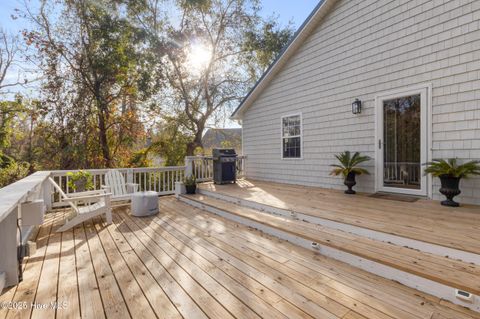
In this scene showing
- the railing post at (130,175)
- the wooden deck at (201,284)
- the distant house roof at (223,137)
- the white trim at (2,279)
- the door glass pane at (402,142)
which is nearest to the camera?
the wooden deck at (201,284)

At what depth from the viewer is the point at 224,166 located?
6695 mm

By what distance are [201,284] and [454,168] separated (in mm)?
4030

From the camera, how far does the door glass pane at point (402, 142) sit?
4.34 meters

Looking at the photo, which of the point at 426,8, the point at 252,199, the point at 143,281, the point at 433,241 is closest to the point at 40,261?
the point at 143,281

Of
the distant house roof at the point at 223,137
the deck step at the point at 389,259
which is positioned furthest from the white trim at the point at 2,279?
the distant house roof at the point at 223,137

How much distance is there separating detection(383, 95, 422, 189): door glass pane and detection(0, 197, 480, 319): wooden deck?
3122 millimetres

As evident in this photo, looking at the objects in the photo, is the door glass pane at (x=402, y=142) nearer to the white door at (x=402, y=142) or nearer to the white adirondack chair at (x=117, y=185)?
the white door at (x=402, y=142)

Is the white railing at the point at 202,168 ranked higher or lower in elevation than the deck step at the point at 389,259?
higher

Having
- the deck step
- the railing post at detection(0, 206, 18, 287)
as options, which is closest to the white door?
the deck step

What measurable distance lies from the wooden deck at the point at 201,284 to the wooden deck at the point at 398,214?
0.78 meters

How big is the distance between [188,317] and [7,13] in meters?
11.5

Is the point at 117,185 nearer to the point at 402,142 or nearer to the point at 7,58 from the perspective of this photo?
the point at 402,142

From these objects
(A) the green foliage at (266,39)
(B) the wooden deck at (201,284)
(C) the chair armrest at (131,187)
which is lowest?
(B) the wooden deck at (201,284)

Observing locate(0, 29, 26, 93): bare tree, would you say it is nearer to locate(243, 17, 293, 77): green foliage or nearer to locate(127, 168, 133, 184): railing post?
locate(127, 168, 133, 184): railing post
